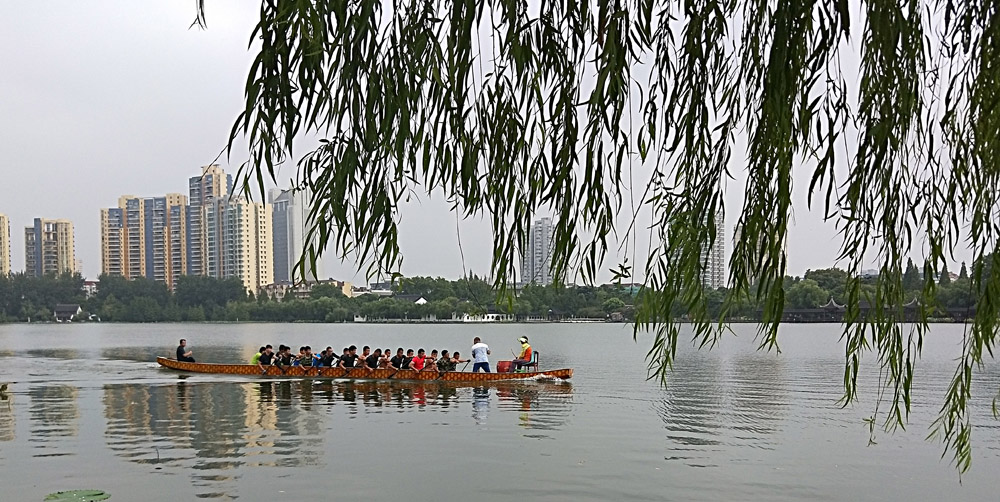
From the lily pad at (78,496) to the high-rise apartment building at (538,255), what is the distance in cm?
1118

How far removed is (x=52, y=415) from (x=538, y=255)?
2152 centimetres

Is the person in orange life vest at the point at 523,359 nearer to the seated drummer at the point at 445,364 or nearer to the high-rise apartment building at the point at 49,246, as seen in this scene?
the seated drummer at the point at 445,364

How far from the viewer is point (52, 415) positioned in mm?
22266

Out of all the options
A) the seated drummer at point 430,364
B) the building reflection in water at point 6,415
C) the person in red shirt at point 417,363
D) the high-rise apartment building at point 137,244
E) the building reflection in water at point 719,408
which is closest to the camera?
the building reflection in water at point 6,415

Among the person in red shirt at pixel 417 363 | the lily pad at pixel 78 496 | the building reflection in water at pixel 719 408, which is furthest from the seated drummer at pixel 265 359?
the lily pad at pixel 78 496

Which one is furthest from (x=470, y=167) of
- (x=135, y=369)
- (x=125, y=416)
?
(x=135, y=369)

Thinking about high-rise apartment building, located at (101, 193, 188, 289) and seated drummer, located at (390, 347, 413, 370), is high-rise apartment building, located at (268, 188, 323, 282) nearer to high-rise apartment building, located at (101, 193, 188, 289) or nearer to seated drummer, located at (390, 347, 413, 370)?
seated drummer, located at (390, 347, 413, 370)

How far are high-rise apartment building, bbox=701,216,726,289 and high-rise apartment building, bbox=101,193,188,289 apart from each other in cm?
13099

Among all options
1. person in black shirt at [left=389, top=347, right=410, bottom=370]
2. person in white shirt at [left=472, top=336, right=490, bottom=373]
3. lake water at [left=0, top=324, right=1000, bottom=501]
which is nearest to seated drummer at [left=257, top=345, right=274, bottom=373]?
lake water at [left=0, top=324, right=1000, bottom=501]

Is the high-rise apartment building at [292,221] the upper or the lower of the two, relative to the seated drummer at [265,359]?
upper

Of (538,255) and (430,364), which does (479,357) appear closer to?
(430,364)

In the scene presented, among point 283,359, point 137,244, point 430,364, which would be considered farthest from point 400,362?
point 137,244

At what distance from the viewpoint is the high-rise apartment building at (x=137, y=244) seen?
13325 centimetres

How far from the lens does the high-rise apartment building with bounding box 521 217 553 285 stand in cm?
369
